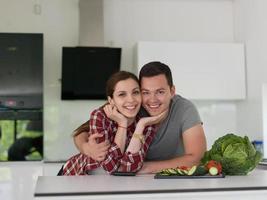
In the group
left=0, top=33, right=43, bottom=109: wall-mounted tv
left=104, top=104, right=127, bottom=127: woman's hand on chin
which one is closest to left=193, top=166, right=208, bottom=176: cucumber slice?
left=104, top=104, right=127, bottom=127: woman's hand on chin

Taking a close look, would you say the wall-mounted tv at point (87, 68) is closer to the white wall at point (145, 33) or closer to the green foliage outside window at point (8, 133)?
the white wall at point (145, 33)

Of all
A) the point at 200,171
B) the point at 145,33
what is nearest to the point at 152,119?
the point at 200,171

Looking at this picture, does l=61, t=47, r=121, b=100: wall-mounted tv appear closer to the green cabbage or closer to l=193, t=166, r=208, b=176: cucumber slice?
the green cabbage

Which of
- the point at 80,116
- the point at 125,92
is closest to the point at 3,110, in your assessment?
the point at 80,116

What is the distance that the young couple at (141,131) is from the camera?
5.66ft

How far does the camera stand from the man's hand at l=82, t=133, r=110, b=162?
1693 mm

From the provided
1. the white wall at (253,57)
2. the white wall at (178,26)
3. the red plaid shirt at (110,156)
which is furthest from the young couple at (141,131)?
the white wall at (178,26)

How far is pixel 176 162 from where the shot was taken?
184 cm

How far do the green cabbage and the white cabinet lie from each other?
2.08 meters

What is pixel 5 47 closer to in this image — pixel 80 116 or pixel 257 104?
pixel 80 116

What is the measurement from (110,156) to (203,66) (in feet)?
7.70

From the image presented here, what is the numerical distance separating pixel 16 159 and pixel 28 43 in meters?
1.02

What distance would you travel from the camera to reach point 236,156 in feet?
5.46

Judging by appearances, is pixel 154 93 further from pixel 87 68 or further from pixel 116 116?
pixel 87 68
